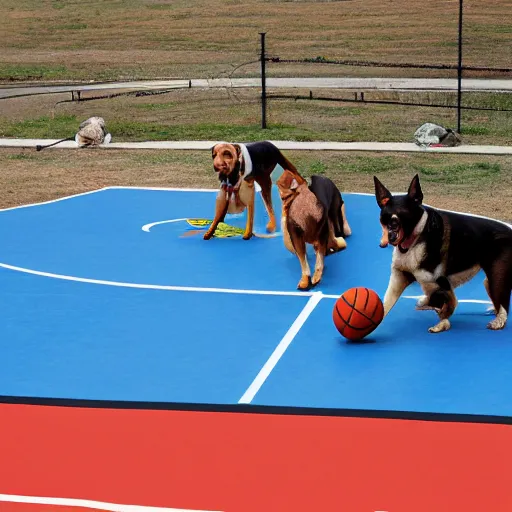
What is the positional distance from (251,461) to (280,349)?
264 centimetres

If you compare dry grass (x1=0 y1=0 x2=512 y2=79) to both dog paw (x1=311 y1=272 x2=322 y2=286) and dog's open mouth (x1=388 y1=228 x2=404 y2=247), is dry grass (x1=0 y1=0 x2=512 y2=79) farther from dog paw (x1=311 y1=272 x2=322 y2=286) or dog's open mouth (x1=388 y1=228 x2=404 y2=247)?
dog's open mouth (x1=388 y1=228 x2=404 y2=247)

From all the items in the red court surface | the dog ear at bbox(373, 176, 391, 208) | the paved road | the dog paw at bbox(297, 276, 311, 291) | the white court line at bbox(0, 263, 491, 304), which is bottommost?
the paved road

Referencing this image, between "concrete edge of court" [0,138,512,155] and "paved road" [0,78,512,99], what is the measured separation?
10.4 meters

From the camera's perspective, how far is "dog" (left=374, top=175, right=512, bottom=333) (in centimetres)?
1002

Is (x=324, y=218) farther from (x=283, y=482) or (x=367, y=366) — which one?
(x=283, y=482)

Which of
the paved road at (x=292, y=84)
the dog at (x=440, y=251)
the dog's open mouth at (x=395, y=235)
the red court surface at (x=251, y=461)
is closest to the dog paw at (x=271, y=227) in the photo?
the dog at (x=440, y=251)

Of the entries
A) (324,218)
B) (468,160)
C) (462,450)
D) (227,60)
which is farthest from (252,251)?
(227,60)

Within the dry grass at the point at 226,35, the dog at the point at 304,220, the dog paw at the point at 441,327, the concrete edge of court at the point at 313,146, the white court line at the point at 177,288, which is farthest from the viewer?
the dry grass at the point at 226,35

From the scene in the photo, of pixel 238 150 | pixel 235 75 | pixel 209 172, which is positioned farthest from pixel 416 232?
pixel 235 75

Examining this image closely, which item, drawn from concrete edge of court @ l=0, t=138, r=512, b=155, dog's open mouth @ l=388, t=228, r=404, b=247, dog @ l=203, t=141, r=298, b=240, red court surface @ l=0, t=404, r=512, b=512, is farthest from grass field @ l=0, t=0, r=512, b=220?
red court surface @ l=0, t=404, r=512, b=512

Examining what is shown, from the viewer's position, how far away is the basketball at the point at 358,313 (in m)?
10.2

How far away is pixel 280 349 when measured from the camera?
10219 millimetres

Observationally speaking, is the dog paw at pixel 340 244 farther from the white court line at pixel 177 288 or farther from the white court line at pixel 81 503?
the white court line at pixel 81 503

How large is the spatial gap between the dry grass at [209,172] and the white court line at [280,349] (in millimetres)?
5517
